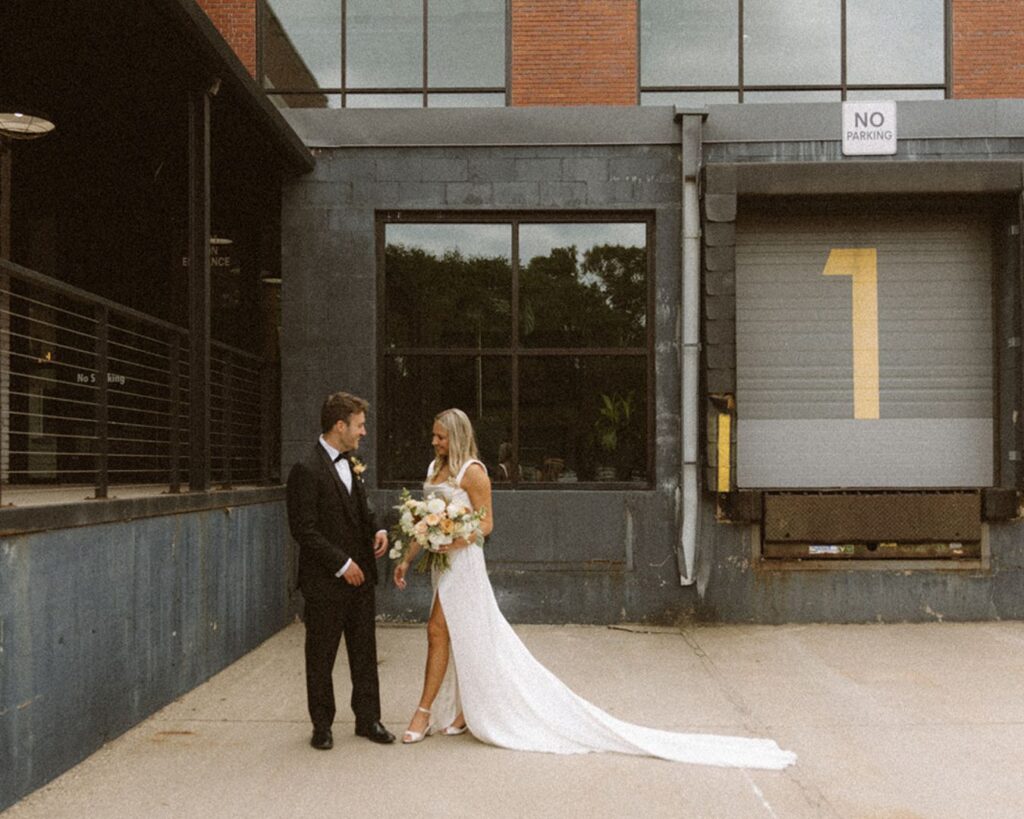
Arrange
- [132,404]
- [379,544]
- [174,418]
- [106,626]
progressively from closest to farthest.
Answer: [106,626] < [379,544] < [174,418] < [132,404]

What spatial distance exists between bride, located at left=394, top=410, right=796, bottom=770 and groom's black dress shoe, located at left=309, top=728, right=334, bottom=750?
45 centimetres

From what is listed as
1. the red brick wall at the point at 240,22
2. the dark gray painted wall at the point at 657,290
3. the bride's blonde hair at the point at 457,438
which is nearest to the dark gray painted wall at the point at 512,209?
the dark gray painted wall at the point at 657,290

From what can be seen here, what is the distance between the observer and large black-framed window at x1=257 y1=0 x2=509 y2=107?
32.6 feet

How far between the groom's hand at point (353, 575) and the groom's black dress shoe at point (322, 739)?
0.89 metres

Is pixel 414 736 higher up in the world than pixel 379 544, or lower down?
lower down

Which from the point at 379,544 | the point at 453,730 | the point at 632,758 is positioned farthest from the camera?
the point at 453,730

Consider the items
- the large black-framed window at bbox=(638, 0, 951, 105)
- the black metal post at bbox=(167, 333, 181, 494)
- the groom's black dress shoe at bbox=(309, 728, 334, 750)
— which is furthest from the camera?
the large black-framed window at bbox=(638, 0, 951, 105)

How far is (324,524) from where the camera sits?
18.1 feet

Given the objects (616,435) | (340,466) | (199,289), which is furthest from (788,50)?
(340,466)

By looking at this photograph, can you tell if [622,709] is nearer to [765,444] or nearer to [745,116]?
[765,444]

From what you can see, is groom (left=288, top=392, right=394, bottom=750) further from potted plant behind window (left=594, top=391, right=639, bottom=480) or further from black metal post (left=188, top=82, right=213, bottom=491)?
potted plant behind window (left=594, top=391, right=639, bottom=480)

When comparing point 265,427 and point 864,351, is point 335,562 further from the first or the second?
point 864,351

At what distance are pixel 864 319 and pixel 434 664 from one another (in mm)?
6111

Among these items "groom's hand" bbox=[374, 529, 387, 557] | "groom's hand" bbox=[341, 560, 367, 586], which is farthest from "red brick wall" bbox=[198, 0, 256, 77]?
"groom's hand" bbox=[341, 560, 367, 586]
